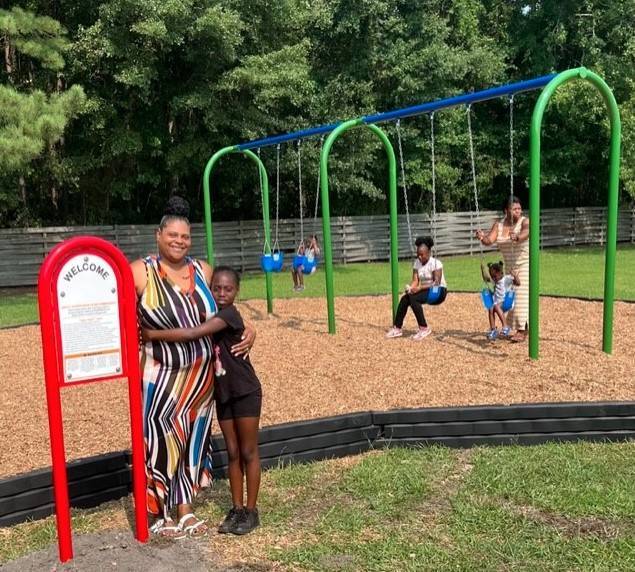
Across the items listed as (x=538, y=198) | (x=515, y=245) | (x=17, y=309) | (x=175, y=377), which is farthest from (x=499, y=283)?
(x=17, y=309)

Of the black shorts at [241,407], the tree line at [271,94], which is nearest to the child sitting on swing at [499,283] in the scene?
the black shorts at [241,407]

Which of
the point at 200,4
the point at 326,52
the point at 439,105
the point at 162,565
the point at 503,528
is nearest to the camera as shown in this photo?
the point at 162,565

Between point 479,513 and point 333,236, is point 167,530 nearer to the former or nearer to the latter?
point 479,513

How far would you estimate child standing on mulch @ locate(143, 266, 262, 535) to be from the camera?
2998 millimetres

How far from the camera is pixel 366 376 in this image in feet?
18.6

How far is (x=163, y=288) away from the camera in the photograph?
2959 mm

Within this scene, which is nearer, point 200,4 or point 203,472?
point 203,472

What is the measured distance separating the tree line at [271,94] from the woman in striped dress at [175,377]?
8.13 metres

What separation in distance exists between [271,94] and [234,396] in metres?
11.9

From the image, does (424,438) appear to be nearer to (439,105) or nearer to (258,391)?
(258,391)

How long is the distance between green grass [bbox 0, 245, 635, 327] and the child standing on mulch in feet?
24.6

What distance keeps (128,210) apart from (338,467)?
16.6m

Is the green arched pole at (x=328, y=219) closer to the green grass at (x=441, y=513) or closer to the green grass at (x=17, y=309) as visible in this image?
the green grass at (x=441, y=513)

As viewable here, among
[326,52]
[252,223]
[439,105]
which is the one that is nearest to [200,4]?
[326,52]
